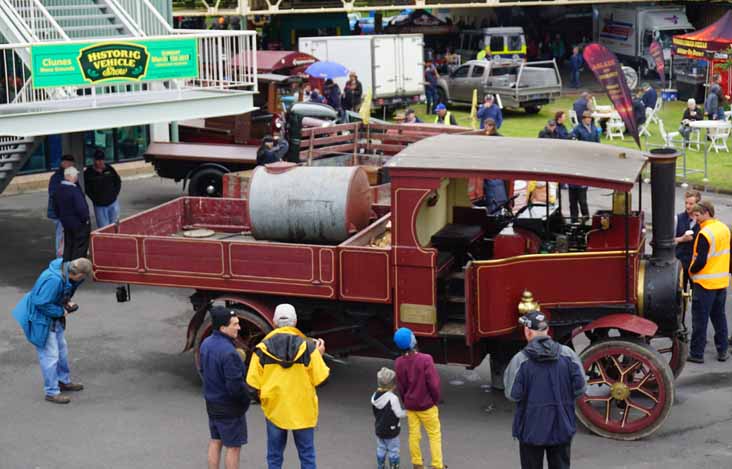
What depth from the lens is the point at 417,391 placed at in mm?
8820

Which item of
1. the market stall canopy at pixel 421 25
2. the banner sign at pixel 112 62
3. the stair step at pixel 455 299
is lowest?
the stair step at pixel 455 299

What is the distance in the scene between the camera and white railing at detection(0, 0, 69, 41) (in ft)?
60.4

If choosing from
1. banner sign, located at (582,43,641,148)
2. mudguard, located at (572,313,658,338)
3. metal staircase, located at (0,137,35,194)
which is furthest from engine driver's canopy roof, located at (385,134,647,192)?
metal staircase, located at (0,137,35,194)

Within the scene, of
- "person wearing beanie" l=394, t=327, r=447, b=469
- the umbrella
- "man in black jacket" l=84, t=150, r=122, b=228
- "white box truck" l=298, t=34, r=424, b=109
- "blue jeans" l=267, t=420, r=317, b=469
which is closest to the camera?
"blue jeans" l=267, t=420, r=317, b=469

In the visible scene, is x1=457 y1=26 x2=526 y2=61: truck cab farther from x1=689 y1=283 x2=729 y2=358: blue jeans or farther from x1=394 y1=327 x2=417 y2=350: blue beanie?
x1=394 y1=327 x2=417 y2=350: blue beanie

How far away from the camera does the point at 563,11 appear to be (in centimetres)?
4675

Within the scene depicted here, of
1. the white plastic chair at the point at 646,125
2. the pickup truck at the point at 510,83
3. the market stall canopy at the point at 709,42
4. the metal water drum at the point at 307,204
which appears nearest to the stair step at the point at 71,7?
the metal water drum at the point at 307,204

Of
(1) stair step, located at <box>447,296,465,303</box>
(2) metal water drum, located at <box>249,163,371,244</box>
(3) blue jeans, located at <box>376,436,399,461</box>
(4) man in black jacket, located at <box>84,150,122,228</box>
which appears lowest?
(3) blue jeans, located at <box>376,436,399,461</box>

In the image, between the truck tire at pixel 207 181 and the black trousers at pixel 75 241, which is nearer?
the black trousers at pixel 75 241

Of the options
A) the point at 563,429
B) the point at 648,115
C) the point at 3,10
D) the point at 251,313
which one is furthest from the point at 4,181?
the point at 648,115

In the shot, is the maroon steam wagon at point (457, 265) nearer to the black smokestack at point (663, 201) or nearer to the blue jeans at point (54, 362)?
the black smokestack at point (663, 201)

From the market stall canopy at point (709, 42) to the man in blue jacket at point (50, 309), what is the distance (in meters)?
21.9

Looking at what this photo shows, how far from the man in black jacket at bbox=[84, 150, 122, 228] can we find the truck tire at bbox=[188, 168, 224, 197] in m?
3.32

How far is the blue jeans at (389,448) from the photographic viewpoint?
8828mm
